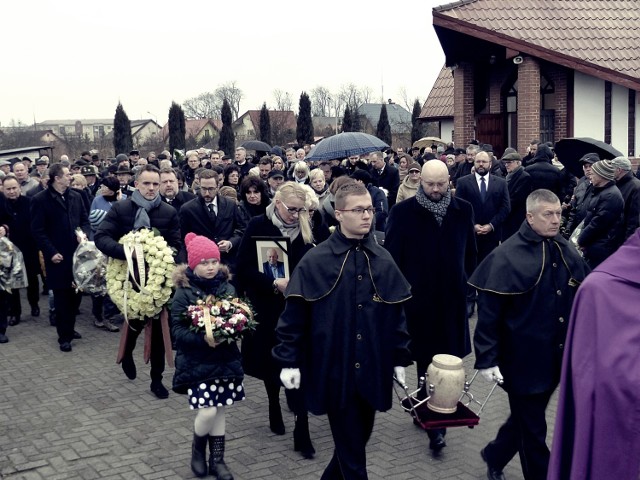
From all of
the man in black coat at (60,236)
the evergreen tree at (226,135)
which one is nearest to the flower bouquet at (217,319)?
the man in black coat at (60,236)

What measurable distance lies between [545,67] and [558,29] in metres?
1.01

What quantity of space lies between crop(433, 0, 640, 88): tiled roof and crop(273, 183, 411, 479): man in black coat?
15.4 metres

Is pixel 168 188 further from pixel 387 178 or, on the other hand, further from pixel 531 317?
pixel 531 317

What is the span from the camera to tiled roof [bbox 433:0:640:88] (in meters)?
18.6

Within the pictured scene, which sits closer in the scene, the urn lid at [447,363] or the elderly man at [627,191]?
the urn lid at [447,363]

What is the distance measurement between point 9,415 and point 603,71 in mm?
16115

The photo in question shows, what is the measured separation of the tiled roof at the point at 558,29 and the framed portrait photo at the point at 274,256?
559 inches

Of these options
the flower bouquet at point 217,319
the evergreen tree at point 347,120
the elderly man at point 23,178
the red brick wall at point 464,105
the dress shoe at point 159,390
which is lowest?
the dress shoe at point 159,390

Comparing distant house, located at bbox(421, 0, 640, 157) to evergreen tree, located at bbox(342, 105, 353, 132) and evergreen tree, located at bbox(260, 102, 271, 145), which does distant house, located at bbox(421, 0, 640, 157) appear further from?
evergreen tree, located at bbox(260, 102, 271, 145)

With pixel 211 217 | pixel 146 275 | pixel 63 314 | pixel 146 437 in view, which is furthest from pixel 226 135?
pixel 146 437

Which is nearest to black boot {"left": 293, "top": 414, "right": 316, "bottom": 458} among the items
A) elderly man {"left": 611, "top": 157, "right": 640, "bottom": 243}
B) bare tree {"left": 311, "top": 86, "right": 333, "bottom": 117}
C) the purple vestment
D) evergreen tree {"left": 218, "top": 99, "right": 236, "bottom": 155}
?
the purple vestment

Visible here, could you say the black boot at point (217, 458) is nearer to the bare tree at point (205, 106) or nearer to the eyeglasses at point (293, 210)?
the eyeglasses at point (293, 210)

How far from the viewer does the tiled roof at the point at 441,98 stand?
89.1 feet

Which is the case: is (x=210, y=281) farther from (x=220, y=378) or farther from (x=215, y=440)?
(x=215, y=440)
